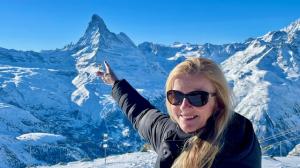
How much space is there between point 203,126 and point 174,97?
0.34 meters

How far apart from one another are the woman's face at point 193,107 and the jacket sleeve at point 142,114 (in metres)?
0.58

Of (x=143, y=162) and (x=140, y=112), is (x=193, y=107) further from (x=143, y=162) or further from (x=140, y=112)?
(x=143, y=162)

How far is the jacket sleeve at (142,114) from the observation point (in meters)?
4.59

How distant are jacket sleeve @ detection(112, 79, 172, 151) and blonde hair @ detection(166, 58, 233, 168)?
588 mm

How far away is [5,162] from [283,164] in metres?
175

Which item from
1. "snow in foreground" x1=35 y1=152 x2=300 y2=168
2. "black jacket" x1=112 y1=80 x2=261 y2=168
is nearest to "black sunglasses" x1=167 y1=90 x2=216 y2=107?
"black jacket" x1=112 y1=80 x2=261 y2=168

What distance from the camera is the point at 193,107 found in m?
3.75

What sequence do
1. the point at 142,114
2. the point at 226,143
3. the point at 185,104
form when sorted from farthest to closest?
1. the point at 142,114
2. the point at 185,104
3. the point at 226,143

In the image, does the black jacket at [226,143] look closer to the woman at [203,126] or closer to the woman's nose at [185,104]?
the woman at [203,126]

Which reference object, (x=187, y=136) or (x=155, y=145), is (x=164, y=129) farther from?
(x=187, y=136)

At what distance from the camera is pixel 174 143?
373cm

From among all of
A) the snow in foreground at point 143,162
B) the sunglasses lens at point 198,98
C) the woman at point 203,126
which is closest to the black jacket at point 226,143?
the woman at point 203,126

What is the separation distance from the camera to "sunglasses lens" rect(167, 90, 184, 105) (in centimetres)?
381

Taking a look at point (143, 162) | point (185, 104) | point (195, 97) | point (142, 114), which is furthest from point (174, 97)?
point (143, 162)
